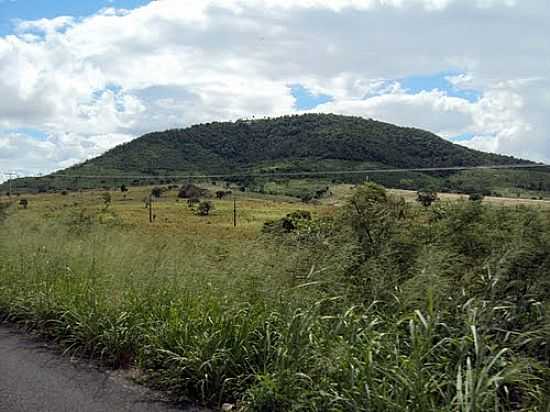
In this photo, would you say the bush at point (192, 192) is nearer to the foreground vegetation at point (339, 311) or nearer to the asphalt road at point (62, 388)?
the foreground vegetation at point (339, 311)

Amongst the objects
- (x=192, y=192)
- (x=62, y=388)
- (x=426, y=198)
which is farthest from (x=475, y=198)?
(x=192, y=192)

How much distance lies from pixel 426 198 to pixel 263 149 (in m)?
107

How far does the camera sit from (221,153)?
397 feet

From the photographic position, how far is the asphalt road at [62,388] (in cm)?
528

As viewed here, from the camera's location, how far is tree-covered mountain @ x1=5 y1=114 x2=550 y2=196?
7575 cm

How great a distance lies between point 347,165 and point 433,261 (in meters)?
73.1

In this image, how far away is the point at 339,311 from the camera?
553 cm

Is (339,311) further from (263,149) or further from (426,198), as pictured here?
(263,149)

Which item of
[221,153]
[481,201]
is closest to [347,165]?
[221,153]

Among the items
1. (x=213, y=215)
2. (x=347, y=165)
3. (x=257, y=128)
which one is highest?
(x=257, y=128)

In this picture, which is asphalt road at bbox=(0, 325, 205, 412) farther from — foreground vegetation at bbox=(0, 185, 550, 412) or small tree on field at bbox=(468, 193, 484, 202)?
small tree on field at bbox=(468, 193, 484, 202)

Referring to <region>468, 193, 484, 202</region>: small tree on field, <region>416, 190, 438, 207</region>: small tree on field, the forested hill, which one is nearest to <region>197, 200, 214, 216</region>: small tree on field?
the forested hill

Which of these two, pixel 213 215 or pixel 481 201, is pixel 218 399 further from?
pixel 213 215

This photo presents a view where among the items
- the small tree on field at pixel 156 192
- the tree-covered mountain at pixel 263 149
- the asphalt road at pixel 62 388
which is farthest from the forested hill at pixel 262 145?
the asphalt road at pixel 62 388
